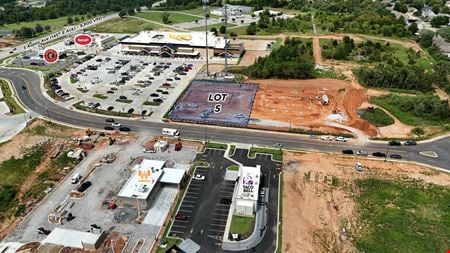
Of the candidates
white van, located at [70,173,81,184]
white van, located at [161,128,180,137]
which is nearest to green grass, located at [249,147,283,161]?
white van, located at [161,128,180,137]

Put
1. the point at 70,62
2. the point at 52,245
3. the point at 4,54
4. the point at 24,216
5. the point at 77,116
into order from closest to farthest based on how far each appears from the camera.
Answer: the point at 52,245 → the point at 24,216 → the point at 77,116 → the point at 70,62 → the point at 4,54

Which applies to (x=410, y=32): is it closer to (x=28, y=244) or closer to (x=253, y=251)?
(x=253, y=251)

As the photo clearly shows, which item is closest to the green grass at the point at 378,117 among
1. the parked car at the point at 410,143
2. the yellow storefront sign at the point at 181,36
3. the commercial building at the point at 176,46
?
the parked car at the point at 410,143

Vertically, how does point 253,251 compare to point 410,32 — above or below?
below

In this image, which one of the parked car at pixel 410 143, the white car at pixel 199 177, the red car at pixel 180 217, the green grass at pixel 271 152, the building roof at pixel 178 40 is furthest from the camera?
the building roof at pixel 178 40

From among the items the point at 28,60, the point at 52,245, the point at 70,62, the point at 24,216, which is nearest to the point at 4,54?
the point at 28,60

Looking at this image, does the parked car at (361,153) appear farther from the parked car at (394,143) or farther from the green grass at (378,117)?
the green grass at (378,117)

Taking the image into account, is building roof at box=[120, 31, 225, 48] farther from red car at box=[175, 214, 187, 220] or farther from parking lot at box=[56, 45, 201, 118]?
red car at box=[175, 214, 187, 220]
